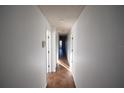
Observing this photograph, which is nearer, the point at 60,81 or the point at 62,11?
the point at 62,11

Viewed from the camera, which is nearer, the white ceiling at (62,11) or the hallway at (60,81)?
the white ceiling at (62,11)

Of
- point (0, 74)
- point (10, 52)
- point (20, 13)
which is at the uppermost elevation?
point (20, 13)

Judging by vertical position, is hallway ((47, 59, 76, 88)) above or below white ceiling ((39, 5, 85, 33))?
below

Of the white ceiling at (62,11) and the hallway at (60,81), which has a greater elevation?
the white ceiling at (62,11)

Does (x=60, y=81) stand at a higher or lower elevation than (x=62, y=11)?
lower

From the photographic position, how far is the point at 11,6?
1.19 meters

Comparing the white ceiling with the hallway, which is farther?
the hallway

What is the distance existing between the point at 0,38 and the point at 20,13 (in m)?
0.49

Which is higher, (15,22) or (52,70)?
(15,22)
